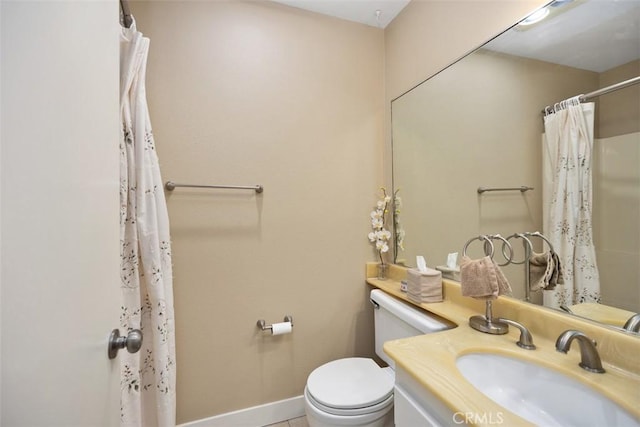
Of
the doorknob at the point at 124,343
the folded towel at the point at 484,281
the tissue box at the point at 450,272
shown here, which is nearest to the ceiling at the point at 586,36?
the folded towel at the point at 484,281

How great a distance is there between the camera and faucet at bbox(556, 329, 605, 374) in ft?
2.28

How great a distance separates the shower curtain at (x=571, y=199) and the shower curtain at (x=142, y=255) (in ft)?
5.12

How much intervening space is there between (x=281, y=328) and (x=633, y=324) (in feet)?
4.54

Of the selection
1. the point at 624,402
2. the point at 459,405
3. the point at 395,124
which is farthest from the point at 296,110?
the point at 624,402

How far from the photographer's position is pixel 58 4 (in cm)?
45

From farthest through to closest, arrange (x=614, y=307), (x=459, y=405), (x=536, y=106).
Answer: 1. (x=536, y=106)
2. (x=614, y=307)
3. (x=459, y=405)

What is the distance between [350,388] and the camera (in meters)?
1.22

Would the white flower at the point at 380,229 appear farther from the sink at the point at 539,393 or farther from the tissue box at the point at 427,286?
the sink at the point at 539,393

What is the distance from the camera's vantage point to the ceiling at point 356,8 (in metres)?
1.61

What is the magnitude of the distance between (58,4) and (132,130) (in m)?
0.85

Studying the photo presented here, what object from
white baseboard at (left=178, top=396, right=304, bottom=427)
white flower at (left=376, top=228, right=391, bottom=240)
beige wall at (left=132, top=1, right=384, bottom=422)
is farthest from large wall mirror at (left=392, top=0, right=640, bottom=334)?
white baseboard at (left=178, top=396, right=304, bottom=427)

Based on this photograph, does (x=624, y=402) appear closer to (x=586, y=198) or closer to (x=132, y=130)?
(x=586, y=198)

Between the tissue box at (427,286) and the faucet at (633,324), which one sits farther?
the tissue box at (427,286)

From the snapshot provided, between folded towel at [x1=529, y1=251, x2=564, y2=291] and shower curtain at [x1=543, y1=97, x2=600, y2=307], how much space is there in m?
0.02
